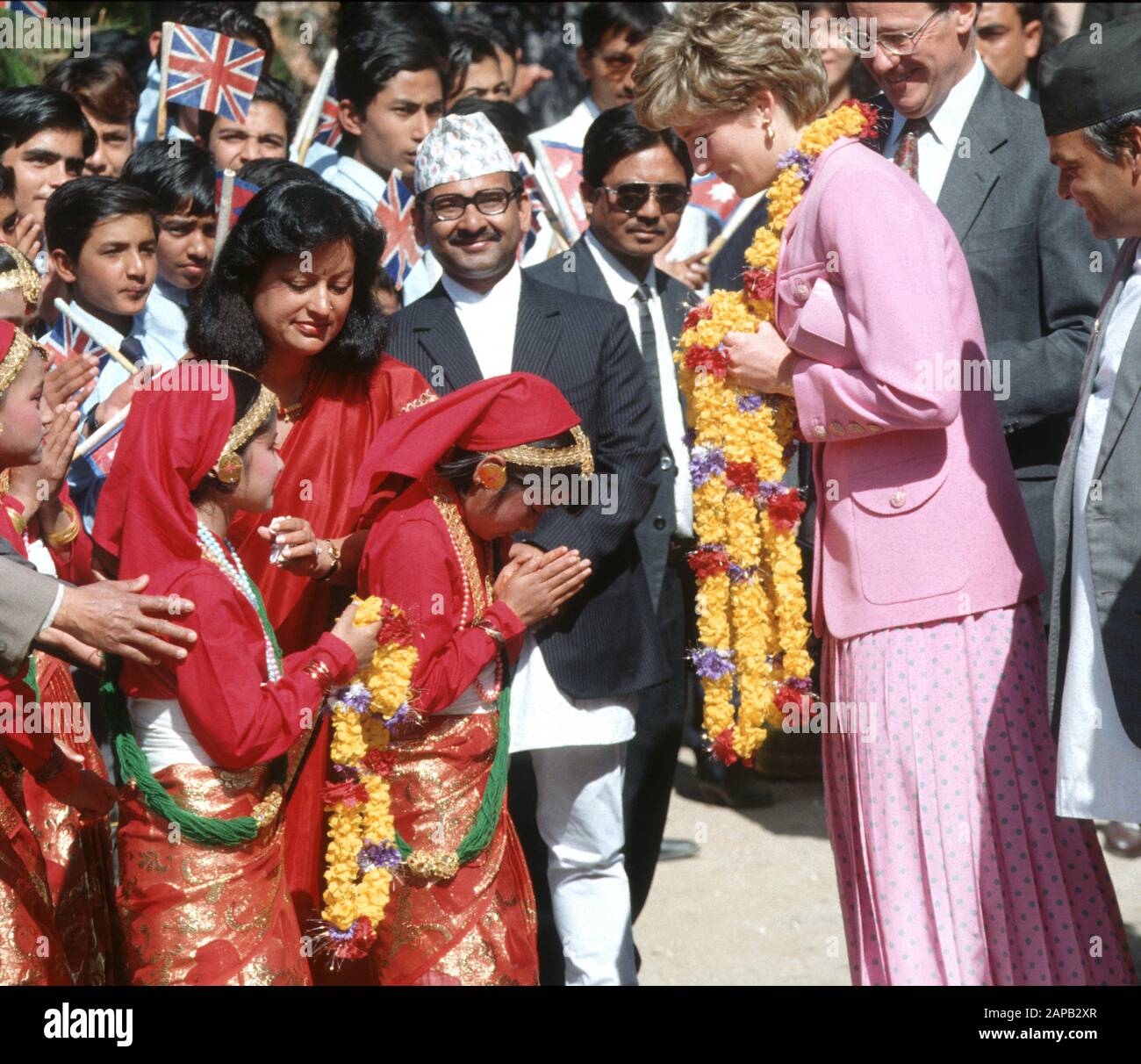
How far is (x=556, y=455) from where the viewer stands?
3912 mm

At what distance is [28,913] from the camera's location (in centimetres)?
348

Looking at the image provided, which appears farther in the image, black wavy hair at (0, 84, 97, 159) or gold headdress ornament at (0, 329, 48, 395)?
black wavy hair at (0, 84, 97, 159)

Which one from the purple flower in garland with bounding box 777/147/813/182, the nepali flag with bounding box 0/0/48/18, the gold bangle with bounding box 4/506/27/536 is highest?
the nepali flag with bounding box 0/0/48/18

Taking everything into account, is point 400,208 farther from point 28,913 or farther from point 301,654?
point 28,913

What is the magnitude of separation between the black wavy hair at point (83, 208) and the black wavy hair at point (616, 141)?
1.45m

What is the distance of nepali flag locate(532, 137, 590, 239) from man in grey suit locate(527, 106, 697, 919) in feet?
2.62

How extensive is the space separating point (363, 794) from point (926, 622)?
131cm

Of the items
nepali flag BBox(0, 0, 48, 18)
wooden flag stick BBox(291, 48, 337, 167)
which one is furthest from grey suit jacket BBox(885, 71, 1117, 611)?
nepali flag BBox(0, 0, 48, 18)

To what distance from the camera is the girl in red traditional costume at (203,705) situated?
3373 mm

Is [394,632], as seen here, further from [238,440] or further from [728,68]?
[728,68]

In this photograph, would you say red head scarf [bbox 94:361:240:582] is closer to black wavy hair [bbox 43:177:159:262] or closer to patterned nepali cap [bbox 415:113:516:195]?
patterned nepali cap [bbox 415:113:516:195]

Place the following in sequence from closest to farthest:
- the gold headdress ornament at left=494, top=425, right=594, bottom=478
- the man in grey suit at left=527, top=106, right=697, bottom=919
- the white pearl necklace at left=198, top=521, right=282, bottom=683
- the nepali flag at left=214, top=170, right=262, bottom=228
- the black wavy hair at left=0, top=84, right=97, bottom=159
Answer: the white pearl necklace at left=198, top=521, right=282, bottom=683 → the gold headdress ornament at left=494, top=425, right=594, bottom=478 → the nepali flag at left=214, top=170, right=262, bottom=228 → the man in grey suit at left=527, top=106, right=697, bottom=919 → the black wavy hair at left=0, top=84, right=97, bottom=159

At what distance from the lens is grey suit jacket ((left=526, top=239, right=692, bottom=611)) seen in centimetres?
511

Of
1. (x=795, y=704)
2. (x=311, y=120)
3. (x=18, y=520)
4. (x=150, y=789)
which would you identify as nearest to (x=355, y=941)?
(x=150, y=789)
